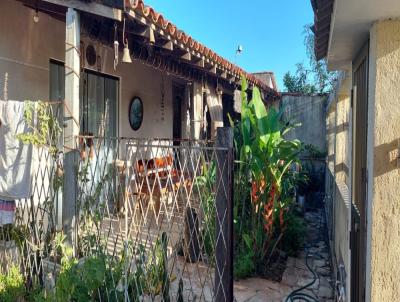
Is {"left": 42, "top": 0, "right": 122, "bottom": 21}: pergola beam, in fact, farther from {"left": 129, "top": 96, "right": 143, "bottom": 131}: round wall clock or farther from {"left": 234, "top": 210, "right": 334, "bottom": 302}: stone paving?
{"left": 129, "top": 96, "right": 143, "bottom": 131}: round wall clock

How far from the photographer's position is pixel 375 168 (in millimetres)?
2107

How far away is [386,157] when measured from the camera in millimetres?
2082

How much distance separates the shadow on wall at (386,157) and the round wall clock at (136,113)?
20.7 feet

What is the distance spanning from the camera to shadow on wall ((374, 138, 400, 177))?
6.79 ft

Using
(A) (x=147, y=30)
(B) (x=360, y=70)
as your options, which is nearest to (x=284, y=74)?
(A) (x=147, y=30)

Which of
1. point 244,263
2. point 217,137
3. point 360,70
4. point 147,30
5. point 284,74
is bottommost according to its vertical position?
point 244,263

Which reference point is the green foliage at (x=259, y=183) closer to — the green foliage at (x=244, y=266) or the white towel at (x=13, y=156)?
the green foliage at (x=244, y=266)

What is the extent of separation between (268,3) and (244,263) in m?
21.9

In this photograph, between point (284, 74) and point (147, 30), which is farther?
point (284, 74)

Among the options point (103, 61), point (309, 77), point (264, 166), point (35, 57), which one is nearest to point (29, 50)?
point (35, 57)

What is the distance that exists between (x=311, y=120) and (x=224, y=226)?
1071 cm

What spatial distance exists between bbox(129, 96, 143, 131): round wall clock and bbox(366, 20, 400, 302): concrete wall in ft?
20.7

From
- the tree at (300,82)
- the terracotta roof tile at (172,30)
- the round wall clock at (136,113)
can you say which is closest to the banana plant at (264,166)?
the terracotta roof tile at (172,30)

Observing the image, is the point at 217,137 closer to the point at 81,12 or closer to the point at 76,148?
the point at 76,148
